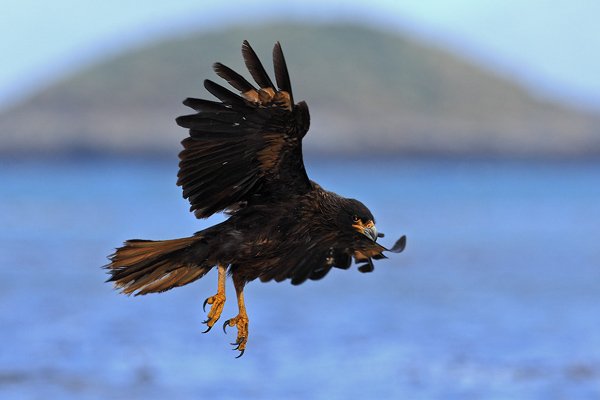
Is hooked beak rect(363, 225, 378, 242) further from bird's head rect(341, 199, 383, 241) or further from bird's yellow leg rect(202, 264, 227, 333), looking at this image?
bird's yellow leg rect(202, 264, 227, 333)

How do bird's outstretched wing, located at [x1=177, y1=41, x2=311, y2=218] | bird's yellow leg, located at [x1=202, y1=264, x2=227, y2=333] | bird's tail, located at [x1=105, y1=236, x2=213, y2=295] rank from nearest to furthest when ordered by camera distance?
bird's yellow leg, located at [x1=202, y1=264, x2=227, y2=333]
bird's outstretched wing, located at [x1=177, y1=41, x2=311, y2=218]
bird's tail, located at [x1=105, y1=236, x2=213, y2=295]

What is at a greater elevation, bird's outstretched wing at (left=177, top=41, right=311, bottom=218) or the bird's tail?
bird's outstretched wing at (left=177, top=41, right=311, bottom=218)

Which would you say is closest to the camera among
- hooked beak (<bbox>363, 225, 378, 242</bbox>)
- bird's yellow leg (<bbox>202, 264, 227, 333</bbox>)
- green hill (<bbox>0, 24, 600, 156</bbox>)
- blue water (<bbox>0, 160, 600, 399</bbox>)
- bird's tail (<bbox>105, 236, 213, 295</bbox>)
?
bird's yellow leg (<bbox>202, 264, 227, 333</bbox>)

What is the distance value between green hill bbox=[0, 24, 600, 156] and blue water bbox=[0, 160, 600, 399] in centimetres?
10657

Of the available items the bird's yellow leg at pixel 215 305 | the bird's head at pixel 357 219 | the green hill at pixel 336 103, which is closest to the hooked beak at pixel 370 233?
the bird's head at pixel 357 219

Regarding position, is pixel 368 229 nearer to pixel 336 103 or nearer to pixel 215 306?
pixel 215 306

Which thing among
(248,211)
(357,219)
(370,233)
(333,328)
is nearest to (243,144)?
(248,211)

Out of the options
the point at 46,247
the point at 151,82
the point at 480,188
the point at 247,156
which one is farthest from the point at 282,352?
the point at 151,82

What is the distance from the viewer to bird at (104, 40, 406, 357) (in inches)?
305

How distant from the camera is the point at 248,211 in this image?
8078 millimetres

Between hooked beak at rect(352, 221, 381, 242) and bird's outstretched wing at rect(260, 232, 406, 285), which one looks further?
hooked beak at rect(352, 221, 381, 242)

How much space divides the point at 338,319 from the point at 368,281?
5.07 meters

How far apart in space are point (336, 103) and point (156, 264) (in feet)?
437

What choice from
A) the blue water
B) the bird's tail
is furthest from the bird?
the blue water
